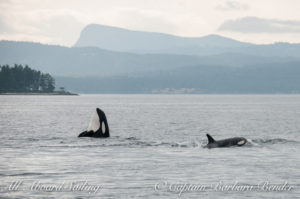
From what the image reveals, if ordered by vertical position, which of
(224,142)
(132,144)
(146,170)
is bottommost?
(132,144)

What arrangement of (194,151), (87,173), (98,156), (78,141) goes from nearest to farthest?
Answer: (87,173)
(98,156)
(194,151)
(78,141)

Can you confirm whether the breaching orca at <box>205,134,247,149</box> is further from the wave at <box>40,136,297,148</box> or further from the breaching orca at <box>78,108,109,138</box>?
the breaching orca at <box>78,108,109,138</box>

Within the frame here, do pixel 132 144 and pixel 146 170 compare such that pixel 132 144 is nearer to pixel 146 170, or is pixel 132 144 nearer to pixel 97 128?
pixel 97 128

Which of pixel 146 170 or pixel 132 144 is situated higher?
pixel 146 170

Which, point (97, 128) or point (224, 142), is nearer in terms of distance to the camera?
point (224, 142)

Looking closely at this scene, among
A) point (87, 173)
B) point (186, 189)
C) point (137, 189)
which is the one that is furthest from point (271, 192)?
point (87, 173)

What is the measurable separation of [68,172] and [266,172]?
9568mm

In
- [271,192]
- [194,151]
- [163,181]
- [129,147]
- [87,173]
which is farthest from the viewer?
[129,147]

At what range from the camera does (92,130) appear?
40.4 meters

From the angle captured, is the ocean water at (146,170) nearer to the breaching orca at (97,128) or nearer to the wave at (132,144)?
the wave at (132,144)

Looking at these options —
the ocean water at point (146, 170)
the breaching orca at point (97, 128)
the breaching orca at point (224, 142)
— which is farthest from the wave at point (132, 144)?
the breaching orca at point (224, 142)

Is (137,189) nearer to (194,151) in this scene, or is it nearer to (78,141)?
(194,151)

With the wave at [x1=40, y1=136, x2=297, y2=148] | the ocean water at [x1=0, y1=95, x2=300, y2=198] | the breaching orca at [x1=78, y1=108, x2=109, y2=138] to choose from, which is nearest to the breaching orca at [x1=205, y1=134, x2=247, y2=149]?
the ocean water at [x1=0, y1=95, x2=300, y2=198]

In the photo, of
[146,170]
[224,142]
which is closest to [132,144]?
[224,142]
